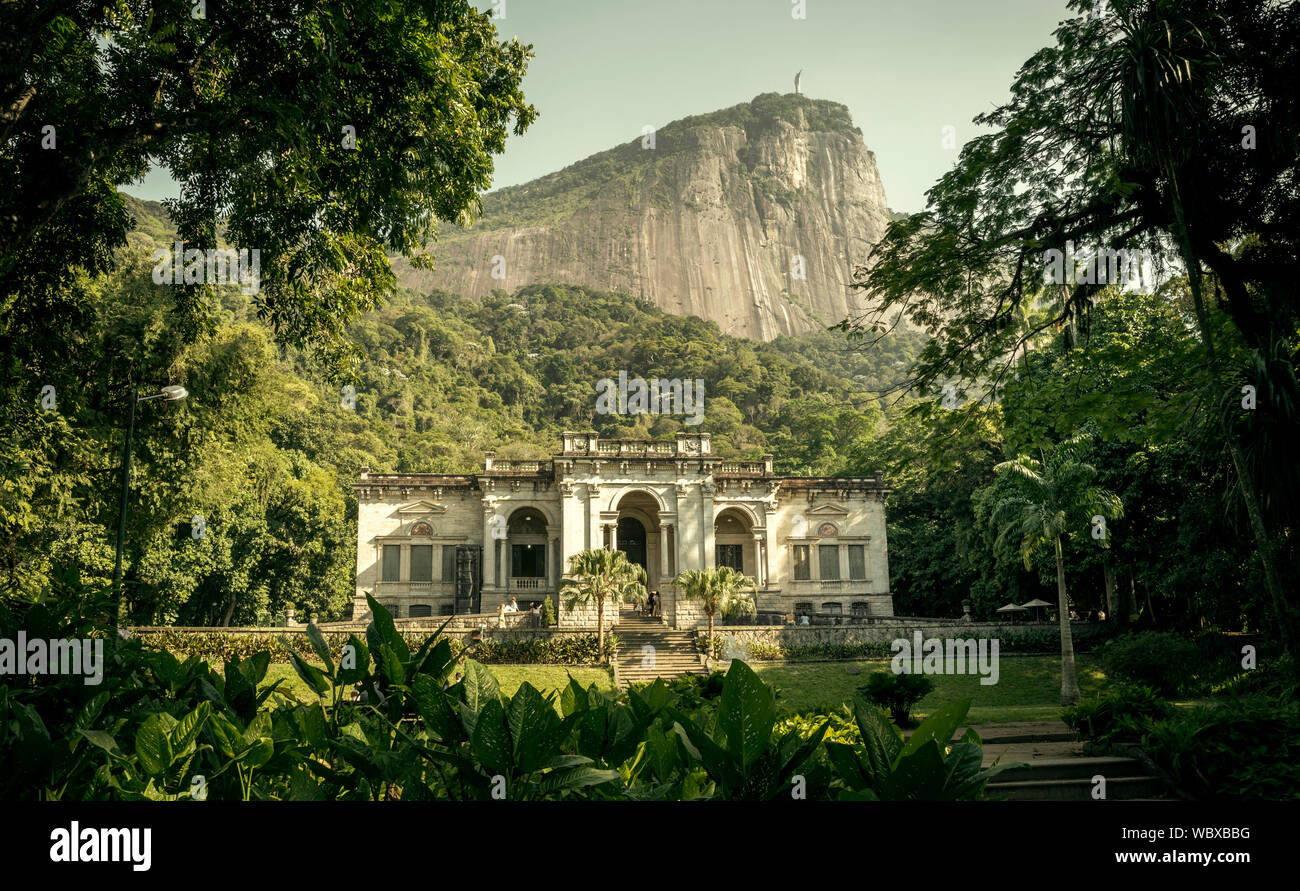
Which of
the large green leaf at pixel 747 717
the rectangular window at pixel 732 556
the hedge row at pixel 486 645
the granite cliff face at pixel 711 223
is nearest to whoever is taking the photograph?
the large green leaf at pixel 747 717

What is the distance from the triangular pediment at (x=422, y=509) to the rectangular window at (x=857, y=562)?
18.3m

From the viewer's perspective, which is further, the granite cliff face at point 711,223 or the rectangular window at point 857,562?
the granite cliff face at point 711,223

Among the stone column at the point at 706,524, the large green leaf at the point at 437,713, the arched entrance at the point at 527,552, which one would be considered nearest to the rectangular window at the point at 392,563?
the arched entrance at the point at 527,552

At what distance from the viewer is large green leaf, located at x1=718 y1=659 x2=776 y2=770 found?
117cm

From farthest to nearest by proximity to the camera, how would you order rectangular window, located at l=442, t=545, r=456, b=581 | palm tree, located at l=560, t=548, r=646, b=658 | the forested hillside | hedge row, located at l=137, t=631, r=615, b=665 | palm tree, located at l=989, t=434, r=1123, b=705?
rectangular window, located at l=442, t=545, r=456, b=581, palm tree, located at l=560, t=548, r=646, b=658, hedge row, located at l=137, t=631, r=615, b=665, palm tree, located at l=989, t=434, r=1123, b=705, the forested hillside

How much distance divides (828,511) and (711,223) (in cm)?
11513

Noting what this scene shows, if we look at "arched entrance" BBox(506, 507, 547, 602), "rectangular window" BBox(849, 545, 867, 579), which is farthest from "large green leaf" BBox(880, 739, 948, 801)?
"rectangular window" BBox(849, 545, 867, 579)

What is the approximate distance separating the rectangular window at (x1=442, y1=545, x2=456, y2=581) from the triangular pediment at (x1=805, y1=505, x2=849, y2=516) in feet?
52.3

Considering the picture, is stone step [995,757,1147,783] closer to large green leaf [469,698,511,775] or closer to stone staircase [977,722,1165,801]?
stone staircase [977,722,1165,801]

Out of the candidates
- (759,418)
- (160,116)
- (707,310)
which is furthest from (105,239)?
(707,310)

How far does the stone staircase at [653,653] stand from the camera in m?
23.4

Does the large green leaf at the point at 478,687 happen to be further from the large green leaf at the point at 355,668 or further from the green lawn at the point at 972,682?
the green lawn at the point at 972,682
